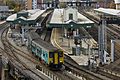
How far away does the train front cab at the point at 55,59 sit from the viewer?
22.0 meters

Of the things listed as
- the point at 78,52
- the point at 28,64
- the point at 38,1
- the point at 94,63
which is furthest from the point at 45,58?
the point at 38,1

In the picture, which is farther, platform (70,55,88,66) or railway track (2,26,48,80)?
platform (70,55,88,66)

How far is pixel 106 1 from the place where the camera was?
400 feet

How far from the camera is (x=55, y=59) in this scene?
72.5 ft

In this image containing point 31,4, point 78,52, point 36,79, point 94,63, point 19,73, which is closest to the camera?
point 36,79

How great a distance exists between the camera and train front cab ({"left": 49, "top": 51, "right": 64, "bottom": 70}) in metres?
22.0

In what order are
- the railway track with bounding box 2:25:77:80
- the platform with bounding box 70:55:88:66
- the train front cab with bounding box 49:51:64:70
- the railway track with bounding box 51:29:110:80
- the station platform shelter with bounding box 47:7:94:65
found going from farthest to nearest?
the station platform shelter with bounding box 47:7:94:65, the platform with bounding box 70:55:88:66, the train front cab with bounding box 49:51:64:70, the railway track with bounding box 51:29:110:80, the railway track with bounding box 2:25:77:80

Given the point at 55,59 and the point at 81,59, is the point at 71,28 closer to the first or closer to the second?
the point at 81,59

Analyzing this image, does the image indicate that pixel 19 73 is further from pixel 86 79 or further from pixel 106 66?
pixel 106 66

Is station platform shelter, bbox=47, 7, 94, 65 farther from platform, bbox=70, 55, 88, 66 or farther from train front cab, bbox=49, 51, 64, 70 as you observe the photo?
train front cab, bbox=49, 51, 64, 70

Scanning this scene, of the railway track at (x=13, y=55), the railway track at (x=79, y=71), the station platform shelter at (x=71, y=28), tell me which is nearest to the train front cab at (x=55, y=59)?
the railway track at (x=79, y=71)

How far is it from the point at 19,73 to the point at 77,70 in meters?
4.06

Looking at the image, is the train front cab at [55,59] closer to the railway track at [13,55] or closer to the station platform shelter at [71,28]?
the railway track at [13,55]

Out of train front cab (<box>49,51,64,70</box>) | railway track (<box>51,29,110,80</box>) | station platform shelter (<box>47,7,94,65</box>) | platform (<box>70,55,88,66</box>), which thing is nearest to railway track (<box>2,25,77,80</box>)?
train front cab (<box>49,51,64,70</box>)
